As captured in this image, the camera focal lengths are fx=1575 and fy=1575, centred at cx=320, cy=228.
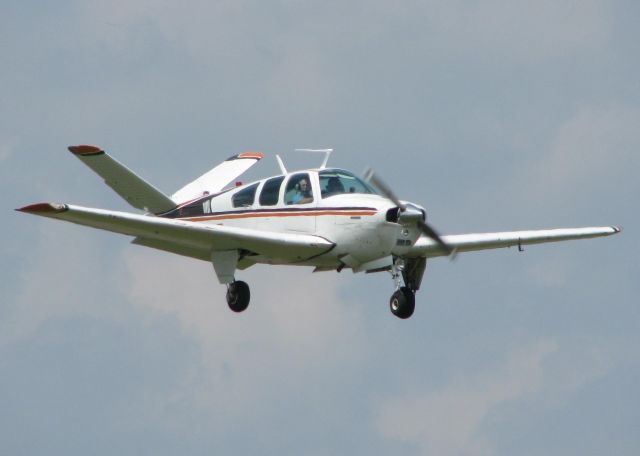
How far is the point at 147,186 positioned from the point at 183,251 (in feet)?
7.54

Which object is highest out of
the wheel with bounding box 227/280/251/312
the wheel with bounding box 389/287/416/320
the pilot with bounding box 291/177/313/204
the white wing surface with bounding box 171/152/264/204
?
the white wing surface with bounding box 171/152/264/204

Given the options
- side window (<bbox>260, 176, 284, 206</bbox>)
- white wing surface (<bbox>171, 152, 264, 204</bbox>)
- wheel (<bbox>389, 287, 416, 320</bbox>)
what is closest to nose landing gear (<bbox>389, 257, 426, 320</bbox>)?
wheel (<bbox>389, 287, 416, 320</bbox>)

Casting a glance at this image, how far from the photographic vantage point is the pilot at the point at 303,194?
39031 millimetres

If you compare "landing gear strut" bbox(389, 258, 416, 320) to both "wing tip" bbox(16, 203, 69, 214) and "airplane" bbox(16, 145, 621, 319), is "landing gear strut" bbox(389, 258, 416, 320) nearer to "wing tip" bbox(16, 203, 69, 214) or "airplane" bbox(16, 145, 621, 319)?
"airplane" bbox(16, 145, 621, 319)

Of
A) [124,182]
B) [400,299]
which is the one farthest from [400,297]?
[124,182]

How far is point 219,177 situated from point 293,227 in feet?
22.6

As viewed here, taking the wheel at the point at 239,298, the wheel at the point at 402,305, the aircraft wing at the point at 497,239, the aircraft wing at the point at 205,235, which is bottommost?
the wheel at the point at 402,305

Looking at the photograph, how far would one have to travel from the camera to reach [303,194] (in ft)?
128

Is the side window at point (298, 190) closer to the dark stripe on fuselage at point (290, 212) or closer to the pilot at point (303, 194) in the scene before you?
the pilot at point (303, 194)

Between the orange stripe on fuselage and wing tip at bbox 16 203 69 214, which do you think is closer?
wing tip at bbox 16 203 69 214

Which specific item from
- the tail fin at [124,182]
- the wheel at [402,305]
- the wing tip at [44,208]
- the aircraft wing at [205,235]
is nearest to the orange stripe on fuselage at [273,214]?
the aircraft wing at [205,235]

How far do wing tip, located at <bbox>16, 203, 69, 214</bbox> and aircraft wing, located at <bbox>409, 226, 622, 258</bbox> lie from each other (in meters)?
9.37

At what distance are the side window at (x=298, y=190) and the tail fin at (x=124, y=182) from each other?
4.64 m

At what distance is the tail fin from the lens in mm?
40219
